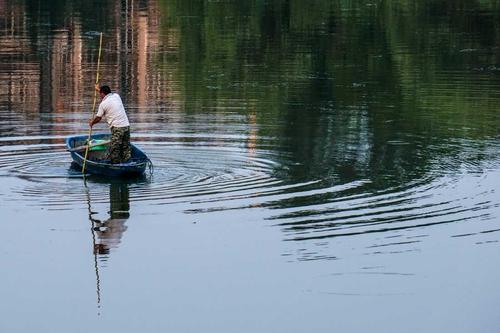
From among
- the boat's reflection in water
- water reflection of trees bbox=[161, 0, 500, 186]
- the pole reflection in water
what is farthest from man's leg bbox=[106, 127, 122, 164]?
water reflection of trees bbox=[161, 0, 500, 186]

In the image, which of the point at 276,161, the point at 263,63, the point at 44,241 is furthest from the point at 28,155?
the point at 263,63

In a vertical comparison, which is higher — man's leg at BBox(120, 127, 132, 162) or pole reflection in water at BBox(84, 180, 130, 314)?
man's leg at BBox(120, 127, 132, 162)

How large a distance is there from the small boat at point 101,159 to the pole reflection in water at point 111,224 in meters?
0.33

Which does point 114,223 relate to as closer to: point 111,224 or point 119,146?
point 111,224

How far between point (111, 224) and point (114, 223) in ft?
0.35

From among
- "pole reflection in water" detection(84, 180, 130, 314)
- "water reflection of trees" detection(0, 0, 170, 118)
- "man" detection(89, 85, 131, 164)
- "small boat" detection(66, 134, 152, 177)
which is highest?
"water reflection of trees" detection(0, 0, 170, 118)

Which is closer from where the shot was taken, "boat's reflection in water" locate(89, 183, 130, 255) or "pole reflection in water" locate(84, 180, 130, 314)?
"pole reflection in water" locate(84, 180, 130, 314)

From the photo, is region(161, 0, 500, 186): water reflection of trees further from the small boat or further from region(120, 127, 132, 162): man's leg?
region(120, 127, 132, 162): man's leg

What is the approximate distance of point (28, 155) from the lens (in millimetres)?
31344

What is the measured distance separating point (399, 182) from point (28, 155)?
9.01 m

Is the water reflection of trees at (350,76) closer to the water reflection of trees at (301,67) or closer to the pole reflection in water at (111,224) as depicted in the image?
the water reflection of trees at (301,67)

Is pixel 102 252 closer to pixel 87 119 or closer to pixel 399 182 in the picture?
pixel 399 182

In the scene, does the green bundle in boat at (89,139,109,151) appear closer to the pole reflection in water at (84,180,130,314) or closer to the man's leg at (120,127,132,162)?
the man's leg at (120,127,132,162)

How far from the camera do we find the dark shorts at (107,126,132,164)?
2877cm
